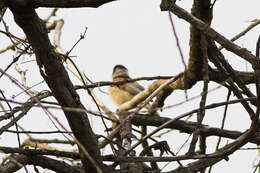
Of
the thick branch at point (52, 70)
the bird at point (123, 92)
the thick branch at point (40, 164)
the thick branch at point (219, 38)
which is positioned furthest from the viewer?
the bird at point (123, 92)

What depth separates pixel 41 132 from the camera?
238 centimetres

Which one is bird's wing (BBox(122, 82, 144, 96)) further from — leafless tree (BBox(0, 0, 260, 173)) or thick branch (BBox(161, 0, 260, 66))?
thick branch (BBox(161, 0, 260, 66))

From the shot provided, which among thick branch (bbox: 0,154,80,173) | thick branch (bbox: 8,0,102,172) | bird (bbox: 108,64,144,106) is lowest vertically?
thick branch (bbox: 0,154,80,173)

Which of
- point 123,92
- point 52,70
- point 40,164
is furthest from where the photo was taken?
point 123,92

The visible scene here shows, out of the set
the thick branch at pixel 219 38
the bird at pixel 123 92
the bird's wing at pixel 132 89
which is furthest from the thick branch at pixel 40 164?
the bird's wing at pixel 132 89

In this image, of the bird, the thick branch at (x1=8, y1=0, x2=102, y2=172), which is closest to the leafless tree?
the thick branch at (x1=8, y1=0, x2=102, y2=172)

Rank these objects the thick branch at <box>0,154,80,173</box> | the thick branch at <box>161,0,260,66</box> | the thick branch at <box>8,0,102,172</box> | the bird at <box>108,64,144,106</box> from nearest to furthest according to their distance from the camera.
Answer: the thick branch at <box>8,0,102,172</box> → the thick branch at <box>161,0,260,66</box> → the thick branch at <box>0,154,80,173</box> → the bird at <box>108,64,144,106</box>

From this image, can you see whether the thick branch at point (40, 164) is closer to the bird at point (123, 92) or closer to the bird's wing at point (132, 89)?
the bird at point (123, 92)

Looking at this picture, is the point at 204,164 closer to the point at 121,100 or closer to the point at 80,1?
the point at 80,1

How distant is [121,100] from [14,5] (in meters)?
7.70

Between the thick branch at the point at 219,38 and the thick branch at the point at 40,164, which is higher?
the thick branch at the point at 219,38

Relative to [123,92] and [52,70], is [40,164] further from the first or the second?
[123,92]

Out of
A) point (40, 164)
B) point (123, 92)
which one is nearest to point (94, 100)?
point (40, 164)

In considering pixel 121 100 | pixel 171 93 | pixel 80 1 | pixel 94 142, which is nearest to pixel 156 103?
pixel 171 93
